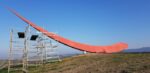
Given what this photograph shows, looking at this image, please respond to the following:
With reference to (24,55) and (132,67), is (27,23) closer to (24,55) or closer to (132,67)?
(24,55)

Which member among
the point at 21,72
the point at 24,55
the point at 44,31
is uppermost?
the point at 44,31

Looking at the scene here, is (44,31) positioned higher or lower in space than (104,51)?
higher

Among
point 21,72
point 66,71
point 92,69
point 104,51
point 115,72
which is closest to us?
point 115,72

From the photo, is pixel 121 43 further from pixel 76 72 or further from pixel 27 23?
pixel 76 72

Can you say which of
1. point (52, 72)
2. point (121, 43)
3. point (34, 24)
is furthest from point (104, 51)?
point (52, 72)

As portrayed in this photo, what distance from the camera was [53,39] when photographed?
120ft

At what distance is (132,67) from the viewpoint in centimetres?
2059

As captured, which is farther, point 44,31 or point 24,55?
point 44,31

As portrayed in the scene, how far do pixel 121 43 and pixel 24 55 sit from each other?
54.3 feet

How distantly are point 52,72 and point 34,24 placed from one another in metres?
11.4

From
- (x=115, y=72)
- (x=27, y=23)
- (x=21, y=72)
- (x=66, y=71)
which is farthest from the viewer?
(x=27, y=23)

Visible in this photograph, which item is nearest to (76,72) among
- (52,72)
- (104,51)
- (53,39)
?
(52,72)

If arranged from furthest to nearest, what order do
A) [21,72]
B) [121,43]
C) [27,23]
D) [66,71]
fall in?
[121,43]
[27,23]
[21,72]
[66,71]

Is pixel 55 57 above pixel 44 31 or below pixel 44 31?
below
